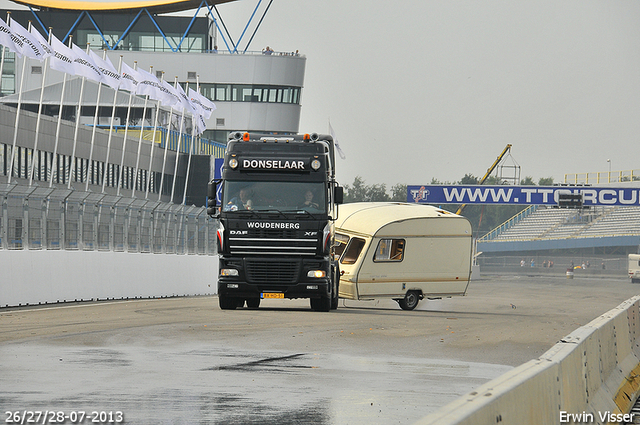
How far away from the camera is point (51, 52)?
121ft

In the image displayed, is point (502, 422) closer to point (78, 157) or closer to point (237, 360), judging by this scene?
point (237, 360)

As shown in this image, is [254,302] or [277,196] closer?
[277,196]

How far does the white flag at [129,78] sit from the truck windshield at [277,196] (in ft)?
85.3

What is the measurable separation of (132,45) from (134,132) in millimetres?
14277

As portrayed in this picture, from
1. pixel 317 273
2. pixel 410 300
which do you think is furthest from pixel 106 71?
pixel 317 273

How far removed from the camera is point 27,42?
114 ft

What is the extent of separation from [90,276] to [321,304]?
6.66 meters

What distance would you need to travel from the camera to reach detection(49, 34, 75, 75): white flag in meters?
37.7

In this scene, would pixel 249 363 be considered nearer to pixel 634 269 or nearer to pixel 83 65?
pixel 83 65

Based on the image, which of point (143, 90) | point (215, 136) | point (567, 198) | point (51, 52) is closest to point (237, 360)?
point (51, 52)

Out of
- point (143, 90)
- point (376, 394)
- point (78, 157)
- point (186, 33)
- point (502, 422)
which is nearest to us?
point (502, 422)

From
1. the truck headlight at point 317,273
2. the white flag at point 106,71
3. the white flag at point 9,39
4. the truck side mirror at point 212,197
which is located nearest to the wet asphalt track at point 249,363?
the truck headlight at point 317,273

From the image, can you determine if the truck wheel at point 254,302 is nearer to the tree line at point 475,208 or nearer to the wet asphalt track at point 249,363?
the wet asphalt track at point 249,363

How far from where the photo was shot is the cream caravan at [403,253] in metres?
24.9
